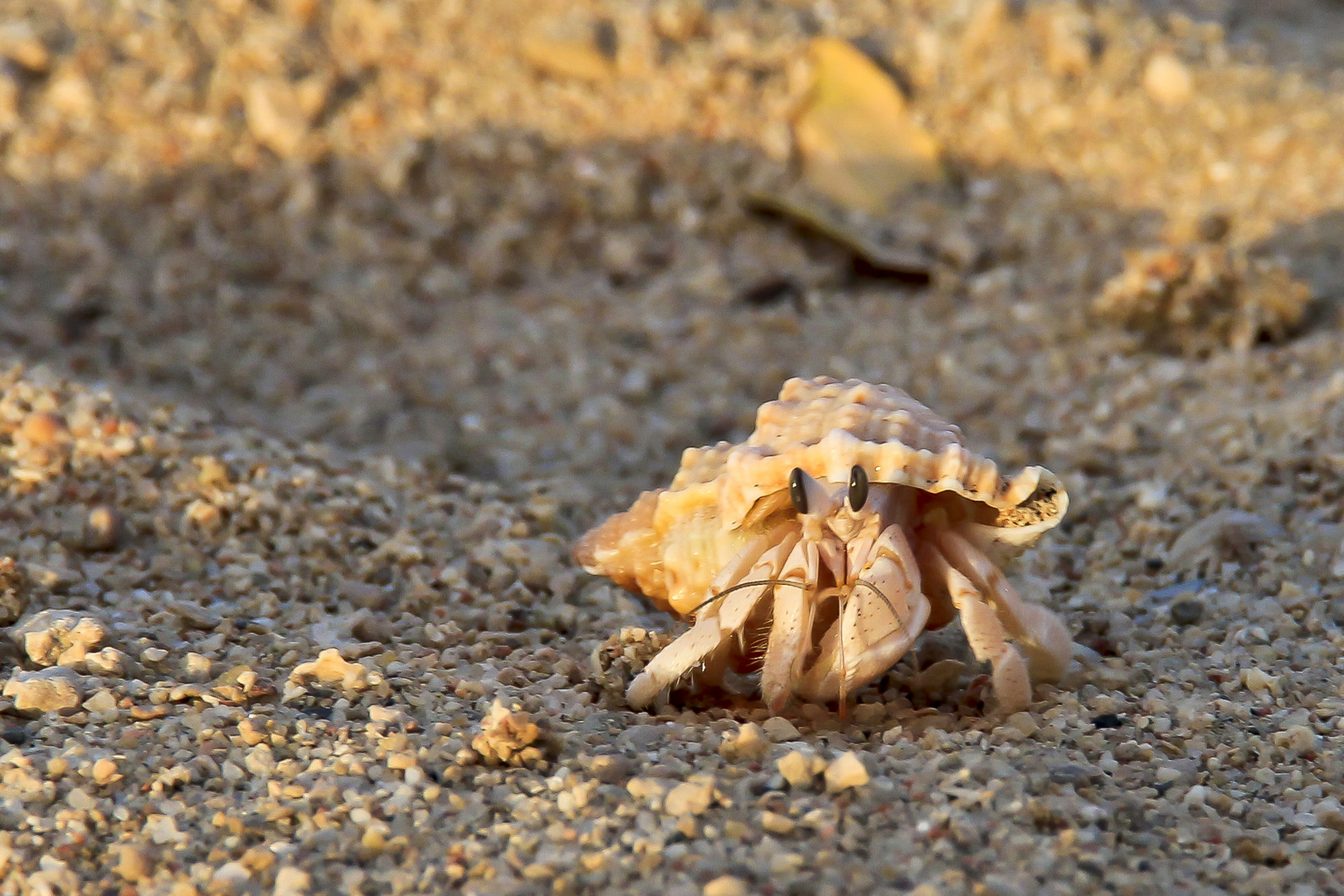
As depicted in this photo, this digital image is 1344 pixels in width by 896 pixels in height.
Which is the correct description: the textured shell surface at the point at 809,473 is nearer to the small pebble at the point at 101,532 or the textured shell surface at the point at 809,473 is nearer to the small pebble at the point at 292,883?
the small pebble at the point at 292,883

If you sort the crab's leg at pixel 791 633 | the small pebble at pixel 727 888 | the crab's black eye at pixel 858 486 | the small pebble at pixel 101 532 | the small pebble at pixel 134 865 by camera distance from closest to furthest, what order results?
the small pebble at pixel 727 888, the small pebble at pixel 134 865, the crab's black eye at pixel 858 486, the crab's leg at pixel 791 633, the small pebble at pixel 101 532

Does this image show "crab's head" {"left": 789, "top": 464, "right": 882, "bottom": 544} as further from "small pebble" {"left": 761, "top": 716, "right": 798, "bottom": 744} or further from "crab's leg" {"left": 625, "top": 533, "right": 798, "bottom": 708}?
"small pebble" {"left": 761, "top": 716, "right": 798, "bottom": 744}

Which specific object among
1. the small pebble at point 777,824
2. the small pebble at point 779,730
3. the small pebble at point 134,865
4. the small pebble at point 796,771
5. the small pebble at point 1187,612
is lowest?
the small pebble at point 134,865

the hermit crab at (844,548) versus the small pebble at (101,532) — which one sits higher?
the hermit crab at (844,548)

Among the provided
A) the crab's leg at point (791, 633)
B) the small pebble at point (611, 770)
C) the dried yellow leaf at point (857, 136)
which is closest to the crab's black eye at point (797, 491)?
the crab's leg at point (791, 633)

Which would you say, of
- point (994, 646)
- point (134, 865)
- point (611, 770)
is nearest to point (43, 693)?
point (134, 865)

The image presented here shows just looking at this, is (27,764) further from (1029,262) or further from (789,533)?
(1029,262)

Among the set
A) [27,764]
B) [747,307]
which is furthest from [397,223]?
[27,764]
